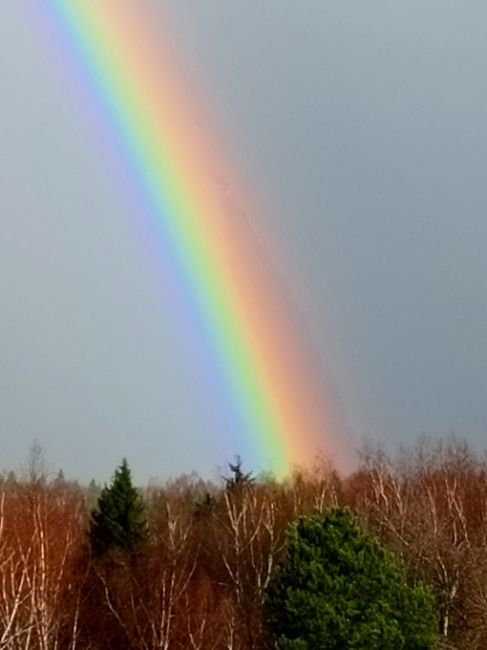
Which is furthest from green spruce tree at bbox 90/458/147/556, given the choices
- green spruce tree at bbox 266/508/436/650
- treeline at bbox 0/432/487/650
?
green spruce tree at bbox 266/508/436/650

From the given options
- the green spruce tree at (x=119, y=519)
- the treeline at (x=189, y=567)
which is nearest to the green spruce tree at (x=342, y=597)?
the treeline at (x=189, y=567)

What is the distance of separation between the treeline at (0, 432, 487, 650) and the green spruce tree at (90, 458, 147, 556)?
0.07m

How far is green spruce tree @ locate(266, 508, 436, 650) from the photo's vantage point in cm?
1655

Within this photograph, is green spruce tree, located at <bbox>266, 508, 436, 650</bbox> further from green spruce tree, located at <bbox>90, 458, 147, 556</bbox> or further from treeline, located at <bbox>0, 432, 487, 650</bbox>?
green spruce tree, located at <bbox>90, 458, 147, 556</bbox>

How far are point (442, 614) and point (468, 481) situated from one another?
2602 centimetres

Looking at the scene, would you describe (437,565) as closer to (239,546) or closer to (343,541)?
(239,546)

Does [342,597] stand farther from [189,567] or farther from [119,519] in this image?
[119,519]

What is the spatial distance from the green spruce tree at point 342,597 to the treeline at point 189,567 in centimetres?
283

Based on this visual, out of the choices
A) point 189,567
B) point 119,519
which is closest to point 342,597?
point 189,567

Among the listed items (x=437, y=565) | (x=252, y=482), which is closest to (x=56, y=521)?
(x=437, y=565)

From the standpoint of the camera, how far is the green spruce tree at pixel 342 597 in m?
16.5

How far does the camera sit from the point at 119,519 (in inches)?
1363

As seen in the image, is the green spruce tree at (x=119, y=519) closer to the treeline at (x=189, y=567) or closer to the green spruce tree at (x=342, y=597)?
the treeline at (x=189, y=567)

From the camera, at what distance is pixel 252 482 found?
45.2 meters
